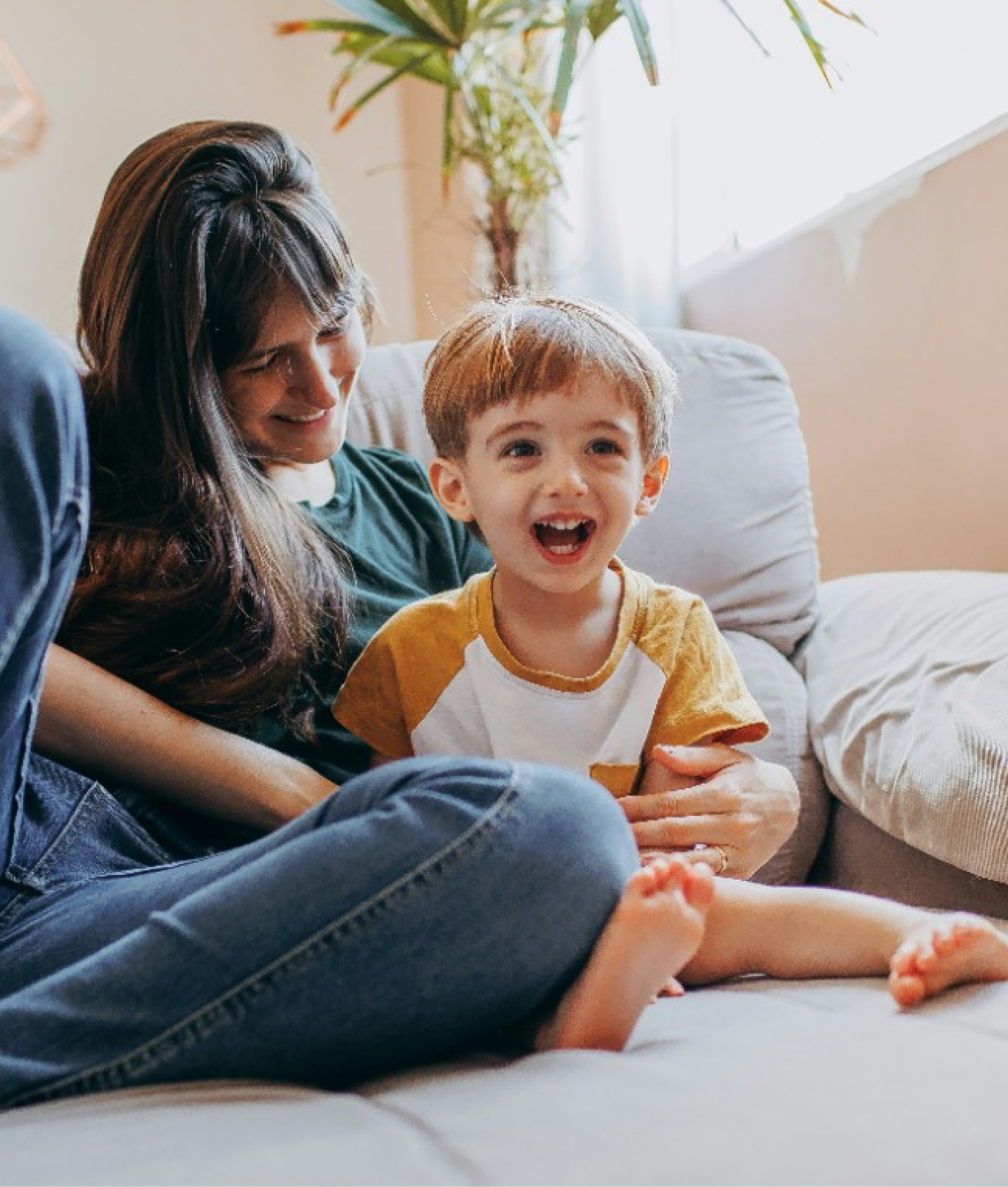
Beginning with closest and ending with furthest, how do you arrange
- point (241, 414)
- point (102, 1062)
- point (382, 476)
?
point (102, 1062), point (241, 414), point (382, 476)

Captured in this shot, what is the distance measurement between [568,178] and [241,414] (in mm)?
1708

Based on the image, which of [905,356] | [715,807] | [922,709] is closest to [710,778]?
[715,807]

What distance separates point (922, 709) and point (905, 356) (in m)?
1.06

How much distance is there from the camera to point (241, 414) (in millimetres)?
1375

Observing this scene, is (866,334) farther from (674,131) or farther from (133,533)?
(133,533)

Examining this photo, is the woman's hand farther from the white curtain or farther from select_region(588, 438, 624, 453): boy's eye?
the white curtain

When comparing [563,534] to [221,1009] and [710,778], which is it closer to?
[710,778]

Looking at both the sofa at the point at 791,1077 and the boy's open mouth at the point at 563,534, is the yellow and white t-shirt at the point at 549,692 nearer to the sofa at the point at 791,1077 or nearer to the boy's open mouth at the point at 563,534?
the boy's open mouth at the point at 563,534

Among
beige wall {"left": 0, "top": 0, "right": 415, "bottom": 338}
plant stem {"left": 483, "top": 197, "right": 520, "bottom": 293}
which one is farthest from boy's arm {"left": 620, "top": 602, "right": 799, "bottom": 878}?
beige wall {"left": 0, "top": 0, "right": 415, "bottom": 338}

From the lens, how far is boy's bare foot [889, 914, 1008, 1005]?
938 mm

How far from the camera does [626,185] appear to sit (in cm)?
280

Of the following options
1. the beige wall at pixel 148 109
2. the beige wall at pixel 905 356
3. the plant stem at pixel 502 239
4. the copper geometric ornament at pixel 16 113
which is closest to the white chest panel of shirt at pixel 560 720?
the beige wall at pixel 905 356

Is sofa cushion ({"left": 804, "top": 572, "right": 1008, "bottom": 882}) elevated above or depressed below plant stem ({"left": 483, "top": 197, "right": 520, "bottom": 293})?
below

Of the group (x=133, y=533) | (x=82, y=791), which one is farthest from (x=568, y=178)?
(x=82, y=791)
